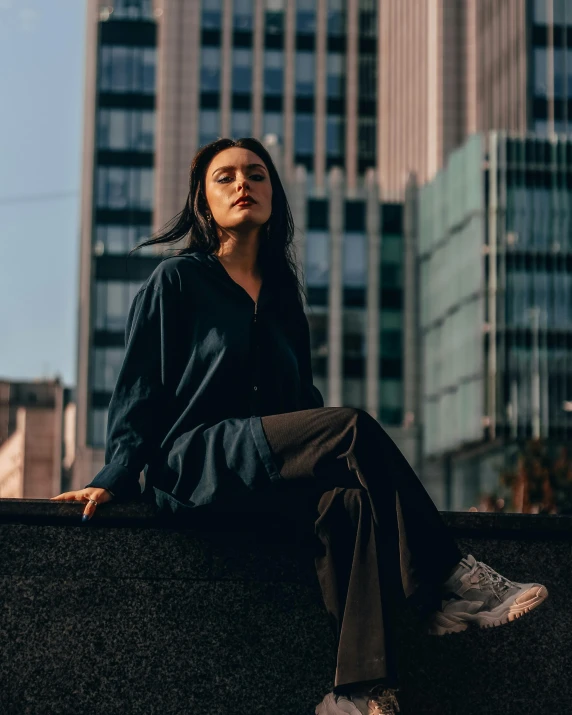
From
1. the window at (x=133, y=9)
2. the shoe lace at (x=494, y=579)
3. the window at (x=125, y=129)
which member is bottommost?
the shoe lace at (x=494, y=579)

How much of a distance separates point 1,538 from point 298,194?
68343 mm

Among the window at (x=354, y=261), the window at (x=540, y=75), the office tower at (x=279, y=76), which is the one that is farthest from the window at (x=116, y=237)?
the window at (x=540, y=75)

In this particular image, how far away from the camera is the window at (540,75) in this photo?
2694 inches

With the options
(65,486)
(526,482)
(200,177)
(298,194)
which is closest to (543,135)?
(298,194)

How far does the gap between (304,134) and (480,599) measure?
7959 cm

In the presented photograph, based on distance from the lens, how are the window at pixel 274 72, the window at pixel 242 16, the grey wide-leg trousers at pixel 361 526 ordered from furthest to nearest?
the window at pixel 242 16 < the window at pixel 274 72 < the grey wide-leg trousers at pixel 361 526

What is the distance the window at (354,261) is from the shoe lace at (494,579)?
68095mm

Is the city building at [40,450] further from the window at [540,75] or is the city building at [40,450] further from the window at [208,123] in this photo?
the window at [540,75]

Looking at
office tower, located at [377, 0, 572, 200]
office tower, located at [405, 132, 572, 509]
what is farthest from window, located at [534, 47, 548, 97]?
office tower, located at [405, 132, 572, 509]

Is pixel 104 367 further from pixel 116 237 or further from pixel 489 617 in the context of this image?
pixel 489 617

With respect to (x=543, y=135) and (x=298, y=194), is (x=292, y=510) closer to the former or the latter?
(x=543, y=135)

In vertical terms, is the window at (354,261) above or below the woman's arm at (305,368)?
above

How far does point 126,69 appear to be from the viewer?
263 feet

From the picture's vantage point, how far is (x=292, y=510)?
554cm
